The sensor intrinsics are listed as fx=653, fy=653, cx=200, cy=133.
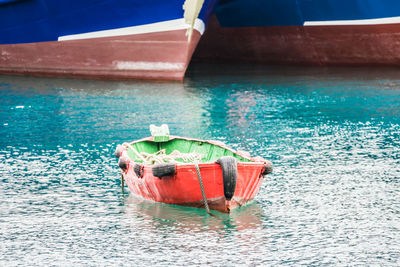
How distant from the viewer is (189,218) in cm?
729

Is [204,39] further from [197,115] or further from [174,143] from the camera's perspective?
[174,143]

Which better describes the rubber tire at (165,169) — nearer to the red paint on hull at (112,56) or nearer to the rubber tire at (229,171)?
the rubber tire at (229,171)

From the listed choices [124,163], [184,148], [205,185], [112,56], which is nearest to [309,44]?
[112,56]

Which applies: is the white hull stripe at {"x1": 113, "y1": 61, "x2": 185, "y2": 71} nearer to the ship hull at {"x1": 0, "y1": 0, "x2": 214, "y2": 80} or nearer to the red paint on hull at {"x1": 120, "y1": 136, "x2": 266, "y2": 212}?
the ship hull at {"x1": 0, "y1": 0, "x2": 214, "y2": 80}

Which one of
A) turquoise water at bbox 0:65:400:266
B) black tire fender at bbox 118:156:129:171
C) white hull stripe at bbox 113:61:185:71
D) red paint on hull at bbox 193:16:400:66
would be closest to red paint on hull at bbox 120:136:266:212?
turquoise water at bbox 0:65:400:266

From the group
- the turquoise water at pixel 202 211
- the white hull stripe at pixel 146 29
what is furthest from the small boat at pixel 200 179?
the white hull stripe at pixel 146 29

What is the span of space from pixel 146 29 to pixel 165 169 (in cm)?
1201

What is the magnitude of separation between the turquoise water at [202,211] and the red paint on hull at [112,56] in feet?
4.57

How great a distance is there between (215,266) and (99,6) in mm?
13786

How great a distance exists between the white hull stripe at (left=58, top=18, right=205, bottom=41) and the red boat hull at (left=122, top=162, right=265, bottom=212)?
443 inches

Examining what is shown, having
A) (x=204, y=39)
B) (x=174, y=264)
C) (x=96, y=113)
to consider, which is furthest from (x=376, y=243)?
(x=204, y=39)

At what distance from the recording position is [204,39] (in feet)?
87.4

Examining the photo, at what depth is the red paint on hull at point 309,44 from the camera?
2148 cm

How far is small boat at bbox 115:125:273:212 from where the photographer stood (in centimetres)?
708
